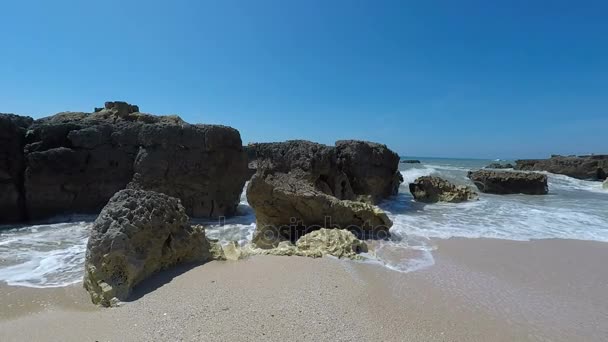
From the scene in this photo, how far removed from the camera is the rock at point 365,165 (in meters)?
10.8

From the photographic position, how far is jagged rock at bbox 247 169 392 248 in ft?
20.1

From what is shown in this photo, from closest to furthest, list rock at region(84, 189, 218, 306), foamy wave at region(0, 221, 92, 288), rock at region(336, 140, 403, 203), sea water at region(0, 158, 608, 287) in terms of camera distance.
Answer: rock at region(84, 189, 218, 306) < foamy wave at region(0, 221, 92, 288) < sea water at region(0, 158, 608, 287) < rock at region(336, 140, 403, 203)

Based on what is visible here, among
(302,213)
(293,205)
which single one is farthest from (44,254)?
(302,213)

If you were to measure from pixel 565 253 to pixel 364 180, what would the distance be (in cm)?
614

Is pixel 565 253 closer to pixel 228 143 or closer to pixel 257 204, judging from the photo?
pixel 257 204

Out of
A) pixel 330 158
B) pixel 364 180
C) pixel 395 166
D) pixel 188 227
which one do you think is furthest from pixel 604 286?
pixel 395 166

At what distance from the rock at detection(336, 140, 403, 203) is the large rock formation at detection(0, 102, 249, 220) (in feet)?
11.7

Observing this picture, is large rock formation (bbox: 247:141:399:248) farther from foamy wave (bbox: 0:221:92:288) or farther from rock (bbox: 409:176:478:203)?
rock (bbox: 409:176:478:203)

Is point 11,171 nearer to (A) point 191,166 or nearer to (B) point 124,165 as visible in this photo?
(B) point 124,165

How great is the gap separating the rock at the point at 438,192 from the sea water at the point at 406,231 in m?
0.65

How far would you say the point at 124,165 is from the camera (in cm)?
895

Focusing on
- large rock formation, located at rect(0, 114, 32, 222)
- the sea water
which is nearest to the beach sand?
the sea water

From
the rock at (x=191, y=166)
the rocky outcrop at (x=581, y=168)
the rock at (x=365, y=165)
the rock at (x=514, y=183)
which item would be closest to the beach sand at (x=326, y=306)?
the rock at (x=191, y=166)

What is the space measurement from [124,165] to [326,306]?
8.06 metres
